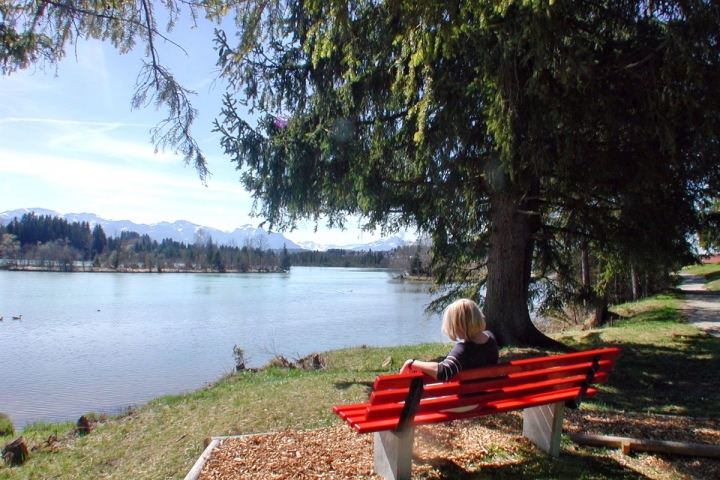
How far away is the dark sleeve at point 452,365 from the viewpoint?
136 inches

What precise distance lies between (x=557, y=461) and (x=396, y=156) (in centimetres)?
609

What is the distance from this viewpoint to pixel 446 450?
4094 millimetres

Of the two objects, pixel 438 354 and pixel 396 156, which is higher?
pixel 396 156

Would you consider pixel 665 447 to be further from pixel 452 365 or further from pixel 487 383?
pixel 452 365

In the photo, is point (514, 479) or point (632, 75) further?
point (632, 75)

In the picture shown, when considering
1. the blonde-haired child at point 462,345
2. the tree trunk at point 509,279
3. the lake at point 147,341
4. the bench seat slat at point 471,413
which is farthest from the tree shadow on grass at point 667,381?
the lake at point 147,341

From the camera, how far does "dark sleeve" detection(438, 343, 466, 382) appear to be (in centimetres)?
345

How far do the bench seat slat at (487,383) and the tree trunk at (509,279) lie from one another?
16.7 ft

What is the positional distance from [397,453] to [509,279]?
→ 636 cm

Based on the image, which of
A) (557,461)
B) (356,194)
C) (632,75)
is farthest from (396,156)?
(557,461)

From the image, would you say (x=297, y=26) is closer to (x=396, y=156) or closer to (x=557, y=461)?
(x=396, y=156)

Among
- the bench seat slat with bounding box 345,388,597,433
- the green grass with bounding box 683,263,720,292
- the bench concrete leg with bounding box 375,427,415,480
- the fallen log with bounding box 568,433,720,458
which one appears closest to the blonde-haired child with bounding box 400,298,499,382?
the bench seat slat with bounding box 345,388,597,433

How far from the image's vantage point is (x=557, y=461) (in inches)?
153

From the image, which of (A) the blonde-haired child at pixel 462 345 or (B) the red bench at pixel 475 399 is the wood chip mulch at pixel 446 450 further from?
(A) the blonde-haired child at pixel 462 345
